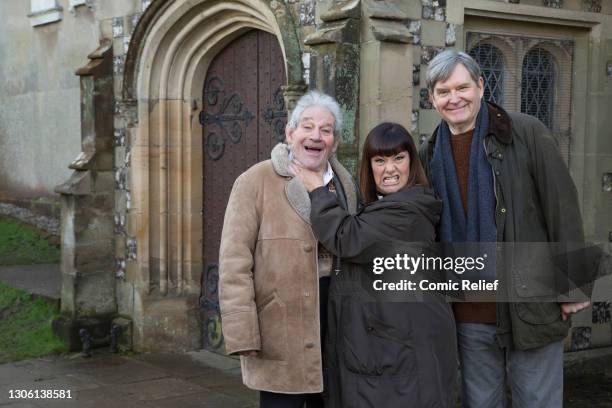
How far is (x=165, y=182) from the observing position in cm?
802

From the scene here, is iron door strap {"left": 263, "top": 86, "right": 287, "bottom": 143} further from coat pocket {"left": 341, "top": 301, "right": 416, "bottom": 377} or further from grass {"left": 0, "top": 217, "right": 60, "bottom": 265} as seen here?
grass {"left": 0, "top": 217, "right": 60, "bottom": 265}

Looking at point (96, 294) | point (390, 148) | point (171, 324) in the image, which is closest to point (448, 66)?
point (390, 148)

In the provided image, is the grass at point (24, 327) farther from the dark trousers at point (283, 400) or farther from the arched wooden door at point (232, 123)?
the dark trousers at point (283, 400)

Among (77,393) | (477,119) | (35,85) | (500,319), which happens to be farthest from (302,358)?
(35,85)

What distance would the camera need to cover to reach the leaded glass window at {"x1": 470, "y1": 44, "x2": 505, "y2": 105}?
6.55m

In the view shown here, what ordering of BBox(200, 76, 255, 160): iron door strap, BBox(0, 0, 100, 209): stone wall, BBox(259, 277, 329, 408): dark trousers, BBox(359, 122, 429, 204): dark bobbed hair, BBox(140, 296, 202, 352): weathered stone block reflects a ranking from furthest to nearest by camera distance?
BBox(0, 0, 100, 209): stone wall → BBox(140, 296, 202, 352): weathered stone block → BBox(200, 76, 255, 160): iron door strap → BBox(259, 277, 329, 408): dark trousers → BBox(359, 122, 429, 204): dark bobbed hair

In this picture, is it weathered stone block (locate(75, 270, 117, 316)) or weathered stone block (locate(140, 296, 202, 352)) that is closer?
weathered stone block (locate(140, 296, 202, 352))

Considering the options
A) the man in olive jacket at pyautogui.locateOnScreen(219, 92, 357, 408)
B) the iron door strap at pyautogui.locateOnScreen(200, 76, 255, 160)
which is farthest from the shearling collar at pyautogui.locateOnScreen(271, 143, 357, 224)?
the iron door strap at pyautogui.locateOnScreen(200, 76, 255, 160)

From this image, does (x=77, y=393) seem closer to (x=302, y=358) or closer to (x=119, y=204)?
(x=119, y=204)

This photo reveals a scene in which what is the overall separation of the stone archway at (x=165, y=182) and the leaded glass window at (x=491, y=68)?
2387mm

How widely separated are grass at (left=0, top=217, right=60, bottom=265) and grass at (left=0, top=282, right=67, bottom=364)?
1.57 m

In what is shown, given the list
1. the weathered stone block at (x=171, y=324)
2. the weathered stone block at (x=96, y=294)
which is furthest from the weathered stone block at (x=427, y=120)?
the weathered stone block at (x=96, y=294)

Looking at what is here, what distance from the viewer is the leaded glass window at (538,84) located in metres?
6.85

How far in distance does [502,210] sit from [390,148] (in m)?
0.51
